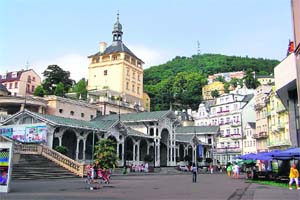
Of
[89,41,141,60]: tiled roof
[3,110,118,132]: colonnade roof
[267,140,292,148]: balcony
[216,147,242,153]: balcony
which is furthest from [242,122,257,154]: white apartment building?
[3,110,118,132]: colonnade roof

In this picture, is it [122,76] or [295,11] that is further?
[122,76]

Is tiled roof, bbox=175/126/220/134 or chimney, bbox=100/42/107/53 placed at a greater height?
chimney, bbox=100/42/107/53

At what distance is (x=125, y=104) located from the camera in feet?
260

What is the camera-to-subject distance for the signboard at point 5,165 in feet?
58.2

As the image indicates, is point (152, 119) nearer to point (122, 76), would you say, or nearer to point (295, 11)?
point (122, 76)

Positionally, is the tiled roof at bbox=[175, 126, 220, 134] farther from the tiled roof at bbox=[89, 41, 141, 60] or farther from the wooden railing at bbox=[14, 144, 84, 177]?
the wooden railing at bbox=[14, 144, 84, 177]

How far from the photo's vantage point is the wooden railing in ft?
115

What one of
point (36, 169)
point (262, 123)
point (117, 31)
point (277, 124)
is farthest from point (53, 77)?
point (36, 169)

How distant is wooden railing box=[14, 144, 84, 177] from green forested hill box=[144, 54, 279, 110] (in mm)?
81642

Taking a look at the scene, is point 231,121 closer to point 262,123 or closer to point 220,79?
point 262,123

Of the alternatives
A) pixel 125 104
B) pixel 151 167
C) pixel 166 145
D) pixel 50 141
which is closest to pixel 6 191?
pixel 50 141

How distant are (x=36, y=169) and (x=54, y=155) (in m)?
4.76

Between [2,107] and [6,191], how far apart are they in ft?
160

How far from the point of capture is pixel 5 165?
17984 mm
